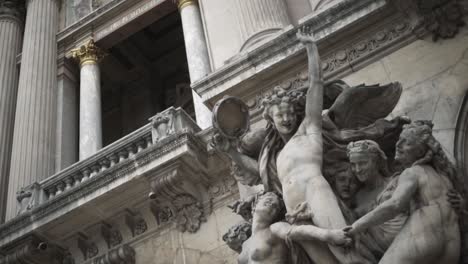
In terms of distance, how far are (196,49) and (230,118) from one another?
23.2 ft

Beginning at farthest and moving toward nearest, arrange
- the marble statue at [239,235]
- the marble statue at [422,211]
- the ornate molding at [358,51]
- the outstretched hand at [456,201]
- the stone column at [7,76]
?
1. the stone column at [7,76]
2. the ornate molding at [358,51]
3. the marble statue at [239,235]
4. the outstretched hand at [456,201]
5. the marble statue at [422,211]

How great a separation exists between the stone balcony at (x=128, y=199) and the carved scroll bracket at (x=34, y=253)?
0.05ft

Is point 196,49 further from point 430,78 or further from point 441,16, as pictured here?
point 430,78

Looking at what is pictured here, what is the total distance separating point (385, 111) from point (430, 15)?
1491mm

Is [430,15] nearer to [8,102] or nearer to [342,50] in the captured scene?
[342,50]

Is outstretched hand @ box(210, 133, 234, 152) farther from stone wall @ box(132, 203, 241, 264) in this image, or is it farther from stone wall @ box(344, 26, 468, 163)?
stone wall @ box(132, 203, 241, 264)

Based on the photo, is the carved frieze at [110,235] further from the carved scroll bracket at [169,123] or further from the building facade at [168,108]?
the carved scroll bracket at [169,123]

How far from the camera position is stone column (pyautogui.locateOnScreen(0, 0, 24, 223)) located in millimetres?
13805

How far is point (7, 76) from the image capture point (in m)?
15.7

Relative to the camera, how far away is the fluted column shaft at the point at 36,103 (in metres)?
12.7

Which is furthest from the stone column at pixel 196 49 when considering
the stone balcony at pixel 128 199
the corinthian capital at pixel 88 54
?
the corinthian capital at pixel 88 54

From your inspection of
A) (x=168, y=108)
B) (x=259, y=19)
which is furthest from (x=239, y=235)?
(x=168, y=108)

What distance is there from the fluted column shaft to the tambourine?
22.4 feet

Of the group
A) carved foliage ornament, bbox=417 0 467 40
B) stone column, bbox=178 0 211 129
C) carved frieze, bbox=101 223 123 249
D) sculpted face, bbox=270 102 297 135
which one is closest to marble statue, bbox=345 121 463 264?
sculpted face, bbox=270 102 297 135
